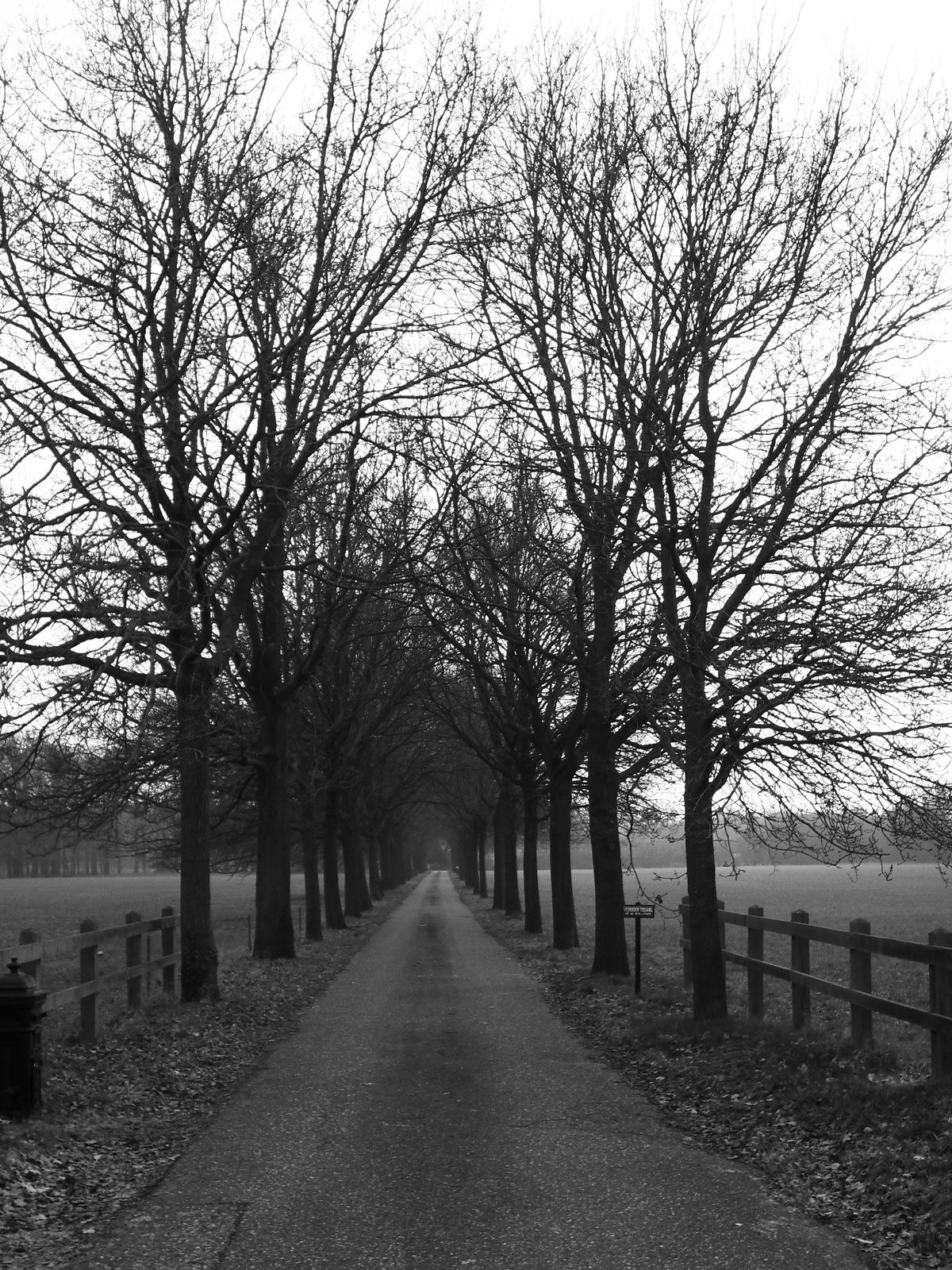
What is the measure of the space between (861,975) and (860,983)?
0.08m

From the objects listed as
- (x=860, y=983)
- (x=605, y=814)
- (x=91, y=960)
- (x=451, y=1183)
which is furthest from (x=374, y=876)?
(x=451, y=1183)

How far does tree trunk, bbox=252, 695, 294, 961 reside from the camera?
2108 cm

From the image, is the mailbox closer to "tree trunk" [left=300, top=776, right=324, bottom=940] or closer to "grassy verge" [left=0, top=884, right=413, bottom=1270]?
"grassy verge" [left=0, top=884, right=413, bottom=1270]

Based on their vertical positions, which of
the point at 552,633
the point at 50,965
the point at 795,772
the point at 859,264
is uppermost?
the point at 859,264

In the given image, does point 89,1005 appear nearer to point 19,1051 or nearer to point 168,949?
point 19,1051

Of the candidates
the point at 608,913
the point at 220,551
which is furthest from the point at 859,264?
the point at 608,913

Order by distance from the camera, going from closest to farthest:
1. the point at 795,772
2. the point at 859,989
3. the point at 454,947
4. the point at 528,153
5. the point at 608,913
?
the point at 859,989 < the point at 795,772 < the point at 528,153 < the point at 608,913 < the point at 454,947

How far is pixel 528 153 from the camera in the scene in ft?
45.8

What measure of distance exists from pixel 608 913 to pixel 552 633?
590 centimetres

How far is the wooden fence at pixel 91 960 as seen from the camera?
10.7m

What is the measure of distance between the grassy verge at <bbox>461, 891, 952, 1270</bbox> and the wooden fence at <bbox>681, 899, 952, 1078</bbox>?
1.05 feet

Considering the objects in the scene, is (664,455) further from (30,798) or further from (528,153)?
(30,798)

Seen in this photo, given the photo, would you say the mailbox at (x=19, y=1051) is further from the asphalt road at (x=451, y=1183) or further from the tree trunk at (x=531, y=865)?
the tree trunk at (x=531, y=865)

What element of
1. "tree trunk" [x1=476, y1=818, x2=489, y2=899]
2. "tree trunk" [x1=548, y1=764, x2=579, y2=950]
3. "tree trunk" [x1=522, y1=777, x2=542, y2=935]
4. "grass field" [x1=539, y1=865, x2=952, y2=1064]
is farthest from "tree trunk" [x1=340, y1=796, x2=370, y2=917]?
"tree trunk" [x1=548, y1=764, x2=579, y2=950]
